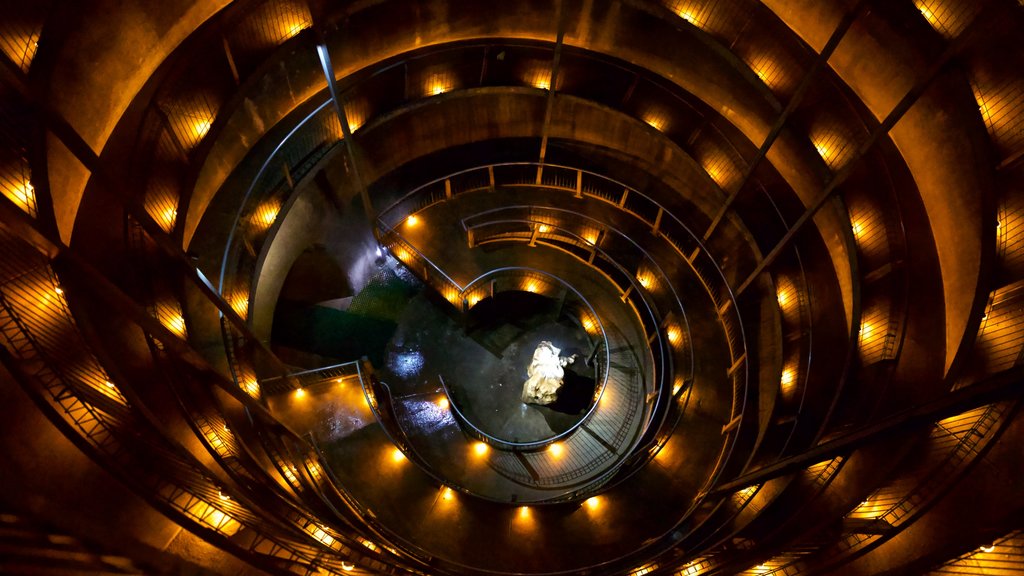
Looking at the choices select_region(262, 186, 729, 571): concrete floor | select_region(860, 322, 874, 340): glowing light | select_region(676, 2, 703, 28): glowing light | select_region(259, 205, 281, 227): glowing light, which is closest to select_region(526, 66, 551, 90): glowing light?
select_region(676, 2, 703, 28): glowing light

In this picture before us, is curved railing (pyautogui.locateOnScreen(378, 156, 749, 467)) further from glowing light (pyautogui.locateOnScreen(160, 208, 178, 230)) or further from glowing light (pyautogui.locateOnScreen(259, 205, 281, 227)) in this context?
glowing light (pyautogui.locateOnScreen(160, 208, 178, 230))

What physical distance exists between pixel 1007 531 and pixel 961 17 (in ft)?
36.0

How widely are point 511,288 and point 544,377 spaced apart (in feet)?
14.5

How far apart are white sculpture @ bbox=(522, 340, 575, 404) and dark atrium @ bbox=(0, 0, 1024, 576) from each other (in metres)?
0.15

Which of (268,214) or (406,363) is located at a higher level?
(268,214)

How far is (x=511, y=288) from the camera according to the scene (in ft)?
69.4

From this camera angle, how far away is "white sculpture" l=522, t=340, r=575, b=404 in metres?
19.1

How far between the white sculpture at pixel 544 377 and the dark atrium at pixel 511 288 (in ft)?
0.50

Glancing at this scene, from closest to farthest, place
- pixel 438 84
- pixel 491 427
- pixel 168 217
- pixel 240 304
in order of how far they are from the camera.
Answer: pixel 168 217, pixel 240 304, pixel 438 84, pixel 491 427

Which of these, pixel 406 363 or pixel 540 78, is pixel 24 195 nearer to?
pixel 406 363

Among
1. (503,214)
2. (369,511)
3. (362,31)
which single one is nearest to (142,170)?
(362,31)

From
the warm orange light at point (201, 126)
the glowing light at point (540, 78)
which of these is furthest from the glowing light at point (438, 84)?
the warm orange light at point (201, 126)

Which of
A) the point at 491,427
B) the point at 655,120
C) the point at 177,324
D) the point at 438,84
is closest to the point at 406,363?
the point at 491,427

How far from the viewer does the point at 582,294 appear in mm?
20781
